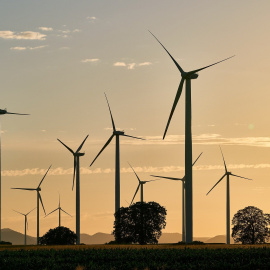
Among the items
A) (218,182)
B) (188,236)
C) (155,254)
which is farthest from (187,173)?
(218,182)

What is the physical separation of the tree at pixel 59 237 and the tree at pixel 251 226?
134 ft

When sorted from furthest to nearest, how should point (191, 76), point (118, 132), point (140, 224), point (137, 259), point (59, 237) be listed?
point (59, 237)
point (118, 132)
point (140, 224)
point (191, 76)
point (137, 259)

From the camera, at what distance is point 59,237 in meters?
169

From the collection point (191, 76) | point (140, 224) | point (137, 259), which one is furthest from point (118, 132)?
point (137, 259)

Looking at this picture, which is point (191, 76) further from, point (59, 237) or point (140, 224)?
point (59, 237)

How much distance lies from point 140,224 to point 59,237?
3287cm

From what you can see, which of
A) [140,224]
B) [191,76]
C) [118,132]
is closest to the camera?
[191,76]

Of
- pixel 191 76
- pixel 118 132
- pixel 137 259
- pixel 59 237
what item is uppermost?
pixel 191 76

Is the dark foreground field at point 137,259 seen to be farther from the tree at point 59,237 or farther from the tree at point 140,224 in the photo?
the tree at point 59,237

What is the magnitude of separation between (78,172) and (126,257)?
92.6 meters

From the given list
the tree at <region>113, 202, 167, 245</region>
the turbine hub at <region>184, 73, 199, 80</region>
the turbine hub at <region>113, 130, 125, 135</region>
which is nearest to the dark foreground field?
the turbine hub at <region>184, 73, 199, 80</region>

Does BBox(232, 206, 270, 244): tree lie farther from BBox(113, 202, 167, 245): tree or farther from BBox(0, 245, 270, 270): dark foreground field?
BBox(0, 245, 270, 270): dark foreground field

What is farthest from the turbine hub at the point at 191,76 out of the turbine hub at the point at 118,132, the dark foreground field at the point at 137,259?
the turbine hub at the point at 118,132

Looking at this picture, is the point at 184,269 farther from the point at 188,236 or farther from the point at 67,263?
the point at 188,236
